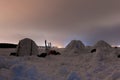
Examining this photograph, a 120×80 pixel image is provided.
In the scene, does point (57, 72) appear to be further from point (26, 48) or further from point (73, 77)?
point (26, 48)

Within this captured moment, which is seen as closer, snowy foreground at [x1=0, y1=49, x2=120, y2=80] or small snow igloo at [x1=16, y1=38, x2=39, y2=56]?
snowy foreground at [x1=0, y1=49, x2=120, y2=80]

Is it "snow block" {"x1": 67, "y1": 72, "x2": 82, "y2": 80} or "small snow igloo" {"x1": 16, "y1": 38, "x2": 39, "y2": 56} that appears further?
"small snow igloo" {"x1": 16, "y1": 38, "x2": 39, "y2": 56}

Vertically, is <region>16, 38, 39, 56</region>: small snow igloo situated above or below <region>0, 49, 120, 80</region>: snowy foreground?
above

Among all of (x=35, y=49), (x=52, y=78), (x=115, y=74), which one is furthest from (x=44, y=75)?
(x=35, y=49)

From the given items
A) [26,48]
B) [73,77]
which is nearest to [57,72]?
[73,77]

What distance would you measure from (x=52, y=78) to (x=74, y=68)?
4.88 feet

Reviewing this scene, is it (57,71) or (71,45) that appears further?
(71,45)

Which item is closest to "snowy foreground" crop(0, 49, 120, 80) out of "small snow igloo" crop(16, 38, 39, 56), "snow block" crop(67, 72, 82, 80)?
"snow block" crop(67, 72, 82, 80)

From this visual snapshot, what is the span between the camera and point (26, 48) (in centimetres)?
1845

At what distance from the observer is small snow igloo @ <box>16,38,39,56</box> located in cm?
1795

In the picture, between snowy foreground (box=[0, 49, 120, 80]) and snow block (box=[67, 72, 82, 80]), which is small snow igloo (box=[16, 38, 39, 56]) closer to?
snowy foreground (box=[0, 49, 120, 80])

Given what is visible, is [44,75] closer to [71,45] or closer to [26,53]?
[26,53]

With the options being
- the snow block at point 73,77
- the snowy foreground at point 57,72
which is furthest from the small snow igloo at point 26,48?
the snow block at point 73,77

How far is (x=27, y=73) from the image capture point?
349 inches
